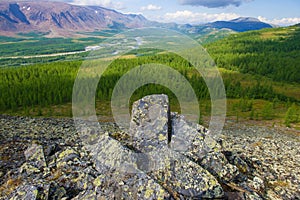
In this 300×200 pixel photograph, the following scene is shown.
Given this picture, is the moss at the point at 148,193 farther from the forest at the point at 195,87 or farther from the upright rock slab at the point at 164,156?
the forest at the point at 195,87

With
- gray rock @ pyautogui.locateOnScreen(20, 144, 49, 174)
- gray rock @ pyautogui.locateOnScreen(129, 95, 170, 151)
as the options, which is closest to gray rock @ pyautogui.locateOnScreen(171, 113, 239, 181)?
gray rock @ pyautogui.locateOnScreen(129, 95, 170, 151)

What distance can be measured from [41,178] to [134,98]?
66.6m

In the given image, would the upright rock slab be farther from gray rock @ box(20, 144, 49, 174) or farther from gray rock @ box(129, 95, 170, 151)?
gray rock @ box(20, 144, 49, 174)

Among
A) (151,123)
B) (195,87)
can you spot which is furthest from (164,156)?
(195,87)

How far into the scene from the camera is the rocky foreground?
432 inches

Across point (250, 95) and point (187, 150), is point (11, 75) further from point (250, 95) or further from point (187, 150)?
point (187, 150)

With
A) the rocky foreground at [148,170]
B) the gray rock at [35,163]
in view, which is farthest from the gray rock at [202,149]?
the gray rock at [35,163]

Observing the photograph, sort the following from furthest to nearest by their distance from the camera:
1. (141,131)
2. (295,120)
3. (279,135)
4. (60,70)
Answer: (60,70) → (295,120) → (279,135) → (141,131)

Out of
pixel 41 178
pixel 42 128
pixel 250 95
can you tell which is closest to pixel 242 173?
pixel 41 178

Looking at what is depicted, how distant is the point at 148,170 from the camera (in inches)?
474

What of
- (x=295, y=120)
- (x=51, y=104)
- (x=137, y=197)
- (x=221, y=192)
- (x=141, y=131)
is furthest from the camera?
(x=51, y=104)

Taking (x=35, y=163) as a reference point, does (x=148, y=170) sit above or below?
above

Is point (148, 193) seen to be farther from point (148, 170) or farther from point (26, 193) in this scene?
point (26, 193)

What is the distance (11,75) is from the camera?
9588cm
